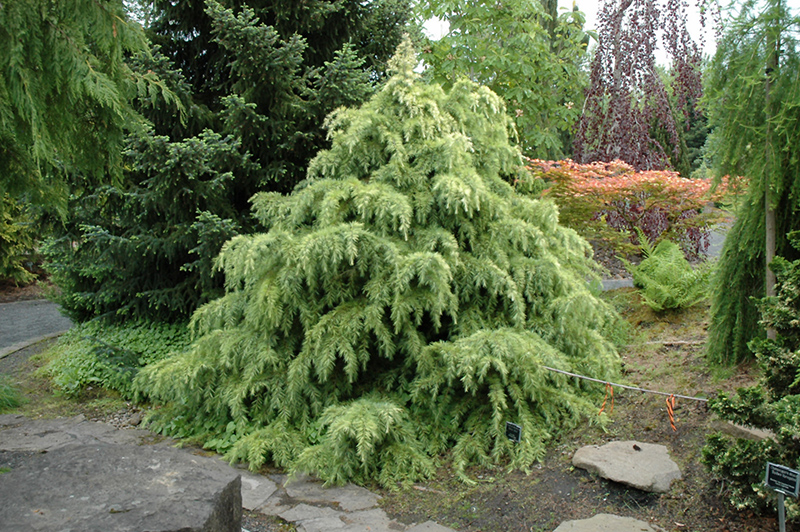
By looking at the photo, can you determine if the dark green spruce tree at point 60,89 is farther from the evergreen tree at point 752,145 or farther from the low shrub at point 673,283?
the low shrub at point 673,283

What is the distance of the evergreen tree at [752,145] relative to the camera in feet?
10.0

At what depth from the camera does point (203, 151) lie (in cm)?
492

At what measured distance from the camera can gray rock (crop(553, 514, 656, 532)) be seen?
8.32ft

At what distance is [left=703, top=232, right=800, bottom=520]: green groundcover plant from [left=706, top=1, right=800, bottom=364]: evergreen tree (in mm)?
707

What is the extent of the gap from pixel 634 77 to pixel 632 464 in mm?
7283

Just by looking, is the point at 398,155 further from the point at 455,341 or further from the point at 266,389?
the point at 266,389

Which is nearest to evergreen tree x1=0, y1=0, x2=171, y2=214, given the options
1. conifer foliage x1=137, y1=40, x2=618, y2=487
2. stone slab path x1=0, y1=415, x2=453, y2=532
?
conifer foliage x1=137, y1=40, x2=618, y2=487

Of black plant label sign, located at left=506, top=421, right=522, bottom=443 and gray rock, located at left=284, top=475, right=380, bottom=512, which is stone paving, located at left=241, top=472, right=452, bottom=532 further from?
black plant label sign, located at left=506, top=421, right=522, bottom=443

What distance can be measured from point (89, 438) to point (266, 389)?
151cm

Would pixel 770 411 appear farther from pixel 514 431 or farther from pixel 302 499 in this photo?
pixel 302 499

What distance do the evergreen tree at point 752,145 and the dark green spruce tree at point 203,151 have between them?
10.7 feet

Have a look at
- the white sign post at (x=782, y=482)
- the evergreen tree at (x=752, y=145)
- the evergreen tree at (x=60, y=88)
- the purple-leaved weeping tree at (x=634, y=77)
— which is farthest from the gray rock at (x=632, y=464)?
the purple-leaved weeping tree at (x=634, y=77)

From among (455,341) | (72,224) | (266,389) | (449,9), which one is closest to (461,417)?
(455,341)

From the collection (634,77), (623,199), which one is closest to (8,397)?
(623,199)
